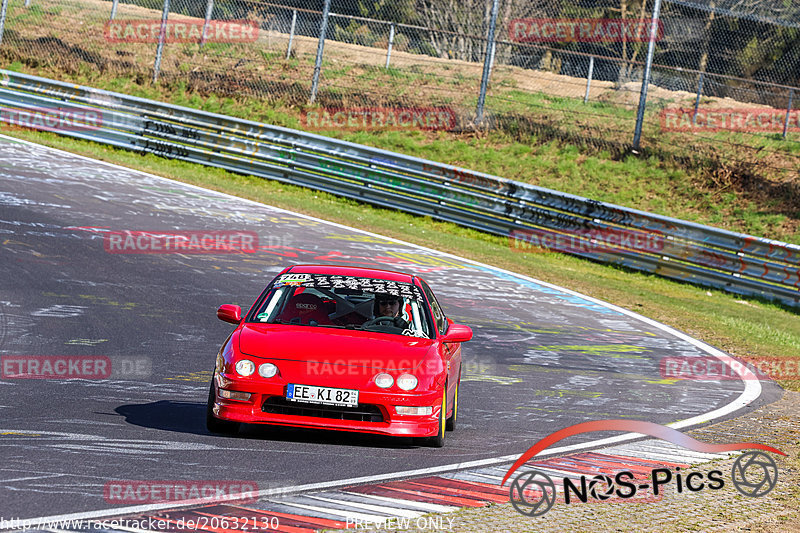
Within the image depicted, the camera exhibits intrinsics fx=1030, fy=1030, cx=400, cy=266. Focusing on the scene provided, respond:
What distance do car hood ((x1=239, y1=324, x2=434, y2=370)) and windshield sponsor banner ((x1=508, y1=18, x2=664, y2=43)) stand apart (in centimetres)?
2153

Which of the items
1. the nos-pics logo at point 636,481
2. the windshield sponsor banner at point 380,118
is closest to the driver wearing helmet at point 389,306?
the nos-pics logo at point 636,481

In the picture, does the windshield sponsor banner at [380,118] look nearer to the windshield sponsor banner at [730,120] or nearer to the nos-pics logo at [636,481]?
the windshield sponsor banner at [730,120]

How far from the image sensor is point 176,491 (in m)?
5.79

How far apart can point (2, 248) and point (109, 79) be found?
51.8 feet

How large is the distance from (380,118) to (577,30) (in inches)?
500

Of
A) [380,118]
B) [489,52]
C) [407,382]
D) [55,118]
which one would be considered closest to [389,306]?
[407,382]

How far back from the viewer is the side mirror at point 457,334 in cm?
833

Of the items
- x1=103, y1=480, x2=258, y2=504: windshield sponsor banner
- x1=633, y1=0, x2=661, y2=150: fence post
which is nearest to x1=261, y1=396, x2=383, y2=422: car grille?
x1=103, y1=480, x2=258, y2=504: windshield sponsor banner

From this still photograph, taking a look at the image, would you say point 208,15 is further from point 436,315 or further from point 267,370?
point 267,370

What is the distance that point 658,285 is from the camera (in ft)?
63.7

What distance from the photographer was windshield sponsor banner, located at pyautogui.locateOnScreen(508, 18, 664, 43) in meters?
30.7

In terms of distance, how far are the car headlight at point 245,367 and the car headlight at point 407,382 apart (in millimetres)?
1060

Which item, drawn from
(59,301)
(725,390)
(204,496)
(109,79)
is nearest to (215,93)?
(109,79)

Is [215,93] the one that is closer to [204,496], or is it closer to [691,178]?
[691,178]
